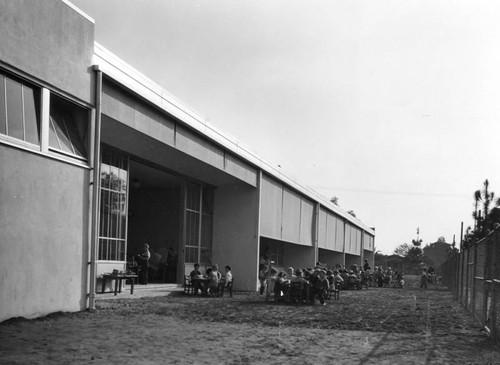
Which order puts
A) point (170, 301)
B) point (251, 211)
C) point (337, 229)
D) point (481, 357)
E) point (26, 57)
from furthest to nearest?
point (337, 229)
point (251, 211)
point (170, 301)
point (26, 57)
point (481, 357)

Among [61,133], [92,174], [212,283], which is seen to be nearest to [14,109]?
[61,133]

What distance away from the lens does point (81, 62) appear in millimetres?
13039

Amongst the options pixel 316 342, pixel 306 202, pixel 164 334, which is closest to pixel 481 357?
pixel 316 342

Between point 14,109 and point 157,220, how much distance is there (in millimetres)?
15269

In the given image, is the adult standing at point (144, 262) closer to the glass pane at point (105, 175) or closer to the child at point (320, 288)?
the glass pane at point (105, 175)

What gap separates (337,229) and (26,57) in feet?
125

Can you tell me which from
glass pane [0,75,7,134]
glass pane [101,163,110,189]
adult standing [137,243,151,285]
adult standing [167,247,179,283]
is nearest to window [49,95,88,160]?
glass pane [0,75,7,134]

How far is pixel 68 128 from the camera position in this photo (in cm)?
1305

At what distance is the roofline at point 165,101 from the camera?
14.4 m

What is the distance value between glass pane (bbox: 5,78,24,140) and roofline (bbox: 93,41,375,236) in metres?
2.65

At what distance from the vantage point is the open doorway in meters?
24.8

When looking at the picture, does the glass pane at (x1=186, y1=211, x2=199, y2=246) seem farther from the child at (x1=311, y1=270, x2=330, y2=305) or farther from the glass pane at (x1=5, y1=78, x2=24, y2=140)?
the glass pane at (x1=5, y1=78, x2=24, y2=140)

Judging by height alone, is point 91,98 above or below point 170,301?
above

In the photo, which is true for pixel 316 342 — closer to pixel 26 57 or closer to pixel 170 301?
pixel 26 57
